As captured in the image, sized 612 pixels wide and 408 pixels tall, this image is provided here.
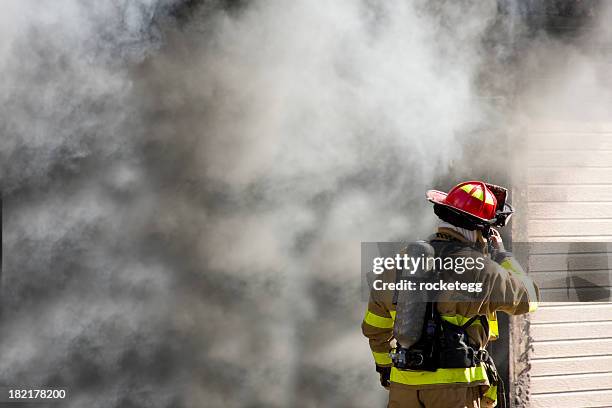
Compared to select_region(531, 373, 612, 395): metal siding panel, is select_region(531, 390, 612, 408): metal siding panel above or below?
below

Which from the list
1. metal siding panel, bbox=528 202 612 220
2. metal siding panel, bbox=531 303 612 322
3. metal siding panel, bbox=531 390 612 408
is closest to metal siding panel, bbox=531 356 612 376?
metal siding panel, bbox=531 390 612 408

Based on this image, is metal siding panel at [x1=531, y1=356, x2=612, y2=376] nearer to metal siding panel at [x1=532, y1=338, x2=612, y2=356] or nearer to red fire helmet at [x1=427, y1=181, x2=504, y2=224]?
Answer: metal siding panel at [x1=532, y1=338, x2=612, y2=356]

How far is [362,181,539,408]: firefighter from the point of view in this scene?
3568 millimetres

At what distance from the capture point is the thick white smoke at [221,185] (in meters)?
5.16

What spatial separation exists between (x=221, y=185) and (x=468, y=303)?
2558mm

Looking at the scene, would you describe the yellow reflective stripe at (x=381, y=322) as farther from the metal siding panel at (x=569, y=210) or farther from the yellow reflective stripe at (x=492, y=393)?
the metal siding panel at (x=569, y=210)

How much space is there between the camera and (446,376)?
→ 11.8 ft

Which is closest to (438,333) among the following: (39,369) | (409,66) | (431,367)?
(431,367)

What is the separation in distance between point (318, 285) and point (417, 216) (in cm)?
102

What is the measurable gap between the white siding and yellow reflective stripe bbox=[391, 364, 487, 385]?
2367 mm

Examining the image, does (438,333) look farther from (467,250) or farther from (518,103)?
(518,103)

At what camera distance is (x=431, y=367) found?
358 centimetres

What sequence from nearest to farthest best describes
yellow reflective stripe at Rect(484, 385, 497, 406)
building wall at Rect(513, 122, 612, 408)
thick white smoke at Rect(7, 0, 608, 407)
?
yellow reflective stripe at Rect(484, 385, 497, 406), thick white smoke at Rect(7, 0, 608, 407), building wall at Rect(513, 122, 612, 408)

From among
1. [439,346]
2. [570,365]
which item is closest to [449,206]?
[439,346]
